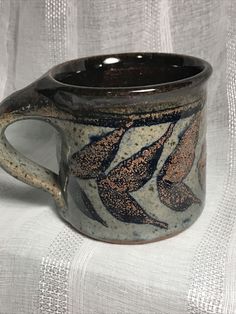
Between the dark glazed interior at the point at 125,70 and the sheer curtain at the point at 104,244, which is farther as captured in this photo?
the dark glazed interior at the point at 125,70

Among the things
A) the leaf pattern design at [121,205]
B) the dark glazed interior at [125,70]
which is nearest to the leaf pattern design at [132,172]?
the leaf pattern design at [121,205]

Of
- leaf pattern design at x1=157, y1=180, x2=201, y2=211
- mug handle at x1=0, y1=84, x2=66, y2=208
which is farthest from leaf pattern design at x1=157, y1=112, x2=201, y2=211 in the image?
mug handle at x1=0, y1=84, x2=66, y2=208

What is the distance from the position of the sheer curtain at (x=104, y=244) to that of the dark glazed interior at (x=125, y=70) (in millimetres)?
86

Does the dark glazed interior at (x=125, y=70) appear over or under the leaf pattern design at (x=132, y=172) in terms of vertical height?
over

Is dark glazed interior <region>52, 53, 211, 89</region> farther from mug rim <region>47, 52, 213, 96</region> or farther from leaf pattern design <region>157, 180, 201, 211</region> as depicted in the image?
leaf pattern design <region>157, 180, 201, 211</region>

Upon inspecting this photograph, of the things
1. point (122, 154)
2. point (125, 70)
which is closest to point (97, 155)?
point (122, 154)

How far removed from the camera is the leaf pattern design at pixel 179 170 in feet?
1.67

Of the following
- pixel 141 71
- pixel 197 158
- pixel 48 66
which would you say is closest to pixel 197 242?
pixel 197 158

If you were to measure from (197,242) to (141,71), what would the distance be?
204 millimetres

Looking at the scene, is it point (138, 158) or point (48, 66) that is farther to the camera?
point (48, 66)

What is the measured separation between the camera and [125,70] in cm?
63

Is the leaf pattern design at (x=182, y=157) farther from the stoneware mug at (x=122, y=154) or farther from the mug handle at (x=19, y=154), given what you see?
the mug handle at (x=19, y=154)

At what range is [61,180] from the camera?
1.84ft

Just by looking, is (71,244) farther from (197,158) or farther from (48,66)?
(48,66)
